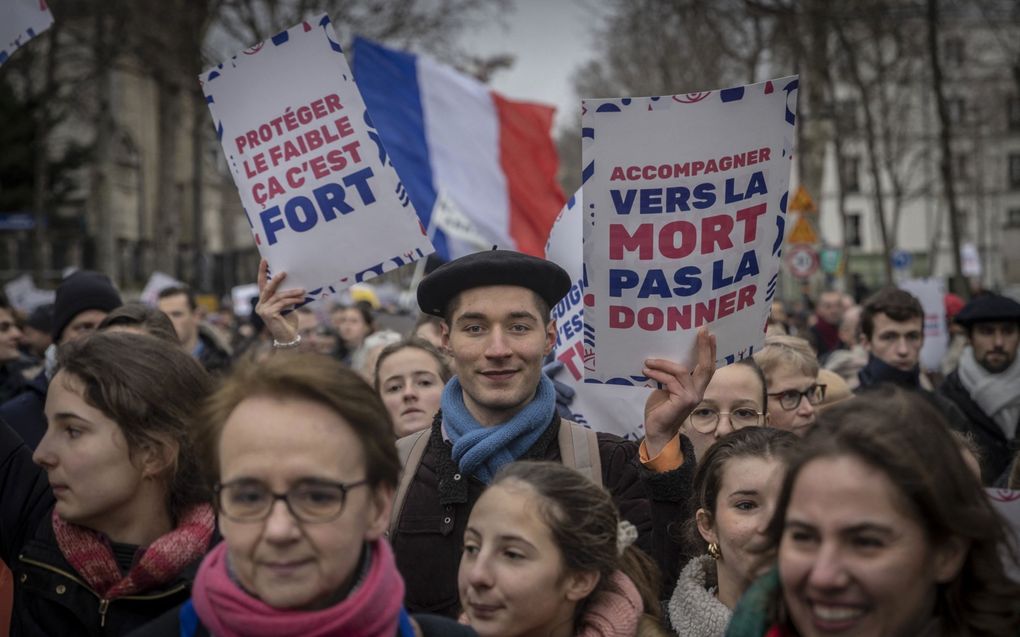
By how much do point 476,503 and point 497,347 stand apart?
0.68 m

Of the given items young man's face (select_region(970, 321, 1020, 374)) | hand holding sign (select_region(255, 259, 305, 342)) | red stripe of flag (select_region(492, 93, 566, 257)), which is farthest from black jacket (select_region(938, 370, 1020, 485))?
red stripe of flag (select_region(492, 93, 566, 257))

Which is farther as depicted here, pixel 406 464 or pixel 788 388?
pixel 788 388

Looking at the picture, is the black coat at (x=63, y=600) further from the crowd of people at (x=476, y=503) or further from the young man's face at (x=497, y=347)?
the young man's face at (x=497, y=347)

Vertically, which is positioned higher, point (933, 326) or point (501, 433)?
point (501, 433)

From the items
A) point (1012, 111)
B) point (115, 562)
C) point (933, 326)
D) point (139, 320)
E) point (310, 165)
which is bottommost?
point (933, 326)

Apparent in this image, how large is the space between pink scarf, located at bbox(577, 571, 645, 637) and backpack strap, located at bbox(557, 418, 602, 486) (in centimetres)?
45

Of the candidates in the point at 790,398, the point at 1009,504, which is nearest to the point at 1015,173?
the point at 790,398

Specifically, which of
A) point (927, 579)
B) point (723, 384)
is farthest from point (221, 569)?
point (723, 384)

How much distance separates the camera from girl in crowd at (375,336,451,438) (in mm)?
5855

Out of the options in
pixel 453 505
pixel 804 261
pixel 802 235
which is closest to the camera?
pixel 453 505

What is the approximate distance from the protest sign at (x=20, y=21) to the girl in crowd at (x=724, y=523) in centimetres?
306

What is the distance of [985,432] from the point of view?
7172 mm

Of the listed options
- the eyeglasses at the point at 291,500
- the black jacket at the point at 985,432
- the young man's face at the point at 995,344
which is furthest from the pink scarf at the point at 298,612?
the young man's face at the point at 995,344

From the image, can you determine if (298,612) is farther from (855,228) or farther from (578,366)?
(855,228)
